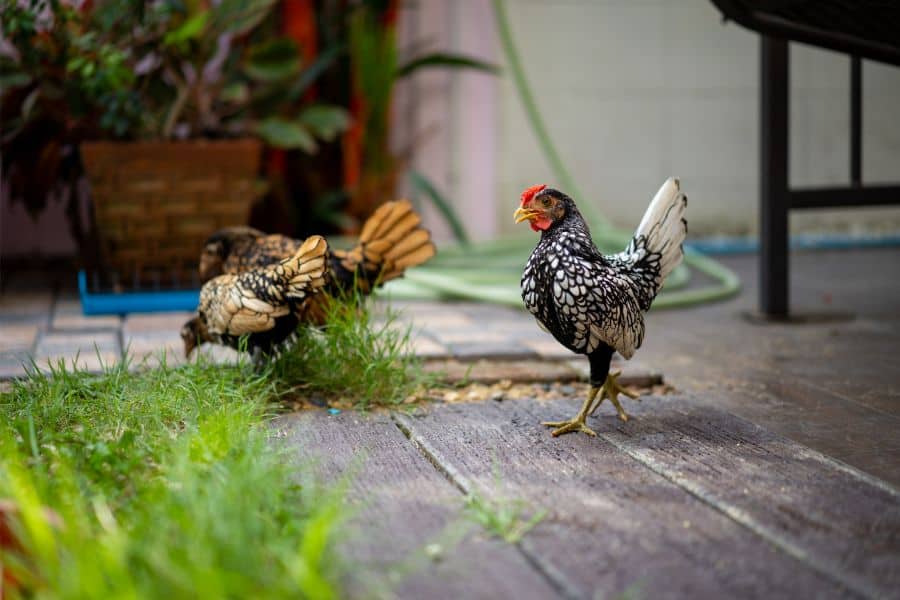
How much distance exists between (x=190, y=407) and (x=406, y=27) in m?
3.94

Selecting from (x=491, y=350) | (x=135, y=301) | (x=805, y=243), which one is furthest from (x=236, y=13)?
(x=805, y=243)

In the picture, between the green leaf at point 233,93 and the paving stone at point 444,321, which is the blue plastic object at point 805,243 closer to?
the paving stone at point 444,321

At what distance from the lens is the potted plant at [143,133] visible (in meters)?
4.05

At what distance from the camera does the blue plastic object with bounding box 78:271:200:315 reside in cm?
396

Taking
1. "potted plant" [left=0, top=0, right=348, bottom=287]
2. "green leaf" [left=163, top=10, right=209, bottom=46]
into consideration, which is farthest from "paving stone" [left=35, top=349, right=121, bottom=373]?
"green leaf" [left=163, top=10, right=209, bottom=46]

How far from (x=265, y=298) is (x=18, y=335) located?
1380 mm

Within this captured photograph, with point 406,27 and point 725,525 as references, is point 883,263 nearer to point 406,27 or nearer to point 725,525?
point 406,27

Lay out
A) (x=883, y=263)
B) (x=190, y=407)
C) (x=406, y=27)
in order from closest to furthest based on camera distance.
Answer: (x=190, y=407) → (x=883, y=263) → (x=406, y=27)

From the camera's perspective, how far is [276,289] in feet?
8.46

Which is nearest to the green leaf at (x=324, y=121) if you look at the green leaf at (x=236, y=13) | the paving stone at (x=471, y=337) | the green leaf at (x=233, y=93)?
the green leaf at (x=233, y=93)

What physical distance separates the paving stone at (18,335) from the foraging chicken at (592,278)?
175 centimetres

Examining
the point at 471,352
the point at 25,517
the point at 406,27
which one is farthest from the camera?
the point at 406,27

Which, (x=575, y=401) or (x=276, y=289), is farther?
(x=575, y=401)

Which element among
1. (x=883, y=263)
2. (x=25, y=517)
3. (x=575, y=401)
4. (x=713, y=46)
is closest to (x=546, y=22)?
(x=713, y=46)
